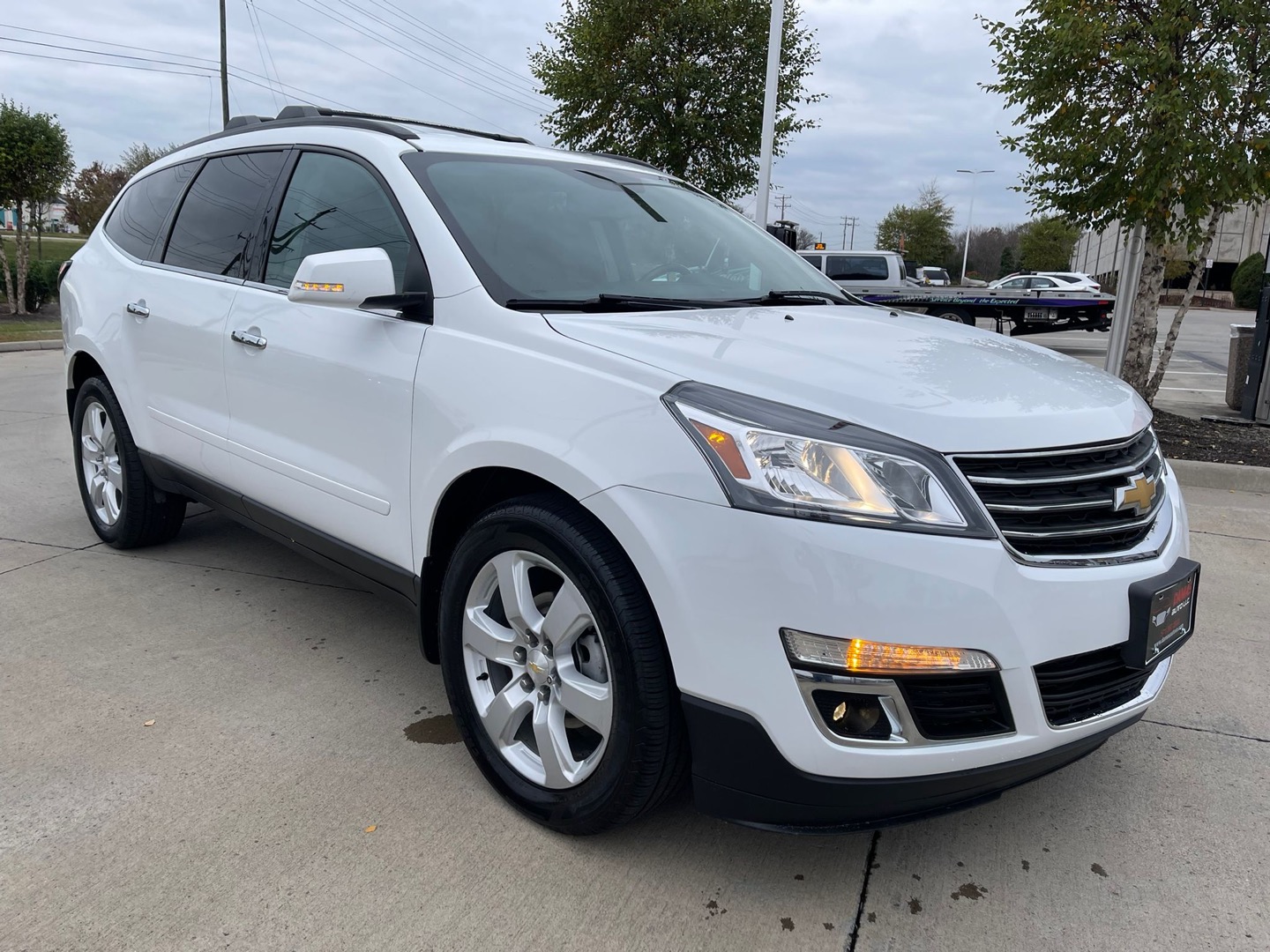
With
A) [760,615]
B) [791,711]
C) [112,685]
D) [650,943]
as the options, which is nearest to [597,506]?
[760,615]

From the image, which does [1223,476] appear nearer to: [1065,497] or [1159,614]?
[1159,614]

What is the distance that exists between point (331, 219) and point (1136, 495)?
254 centimetres

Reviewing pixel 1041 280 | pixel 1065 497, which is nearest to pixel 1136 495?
pixel 1065 497

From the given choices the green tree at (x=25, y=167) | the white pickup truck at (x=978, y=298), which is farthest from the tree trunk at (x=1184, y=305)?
the green tree at (x=25, y=167)

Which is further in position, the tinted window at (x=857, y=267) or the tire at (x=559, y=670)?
the tinted window at (x=857, y=267)

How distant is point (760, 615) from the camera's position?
1889mm

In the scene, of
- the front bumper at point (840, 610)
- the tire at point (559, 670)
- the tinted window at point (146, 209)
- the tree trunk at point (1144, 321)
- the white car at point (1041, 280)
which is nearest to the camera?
the front bumper at point (840, 610)

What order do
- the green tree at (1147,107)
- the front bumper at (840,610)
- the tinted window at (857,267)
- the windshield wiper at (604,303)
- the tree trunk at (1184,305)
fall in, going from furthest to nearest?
the tinted window at (857,267), the tree trunk at (1184,305), the green tree at (1147,107), the windshield wiper at (604,303), the front bumper at (840,610)

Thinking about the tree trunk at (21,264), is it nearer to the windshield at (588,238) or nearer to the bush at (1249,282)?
the windshield at (588,238)

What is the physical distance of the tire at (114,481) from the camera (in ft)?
13.9

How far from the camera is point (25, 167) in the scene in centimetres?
1783

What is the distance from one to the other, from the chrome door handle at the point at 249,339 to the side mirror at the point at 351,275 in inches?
24.3

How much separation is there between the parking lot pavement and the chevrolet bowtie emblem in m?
8.49

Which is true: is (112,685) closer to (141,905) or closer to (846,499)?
(141,905)
